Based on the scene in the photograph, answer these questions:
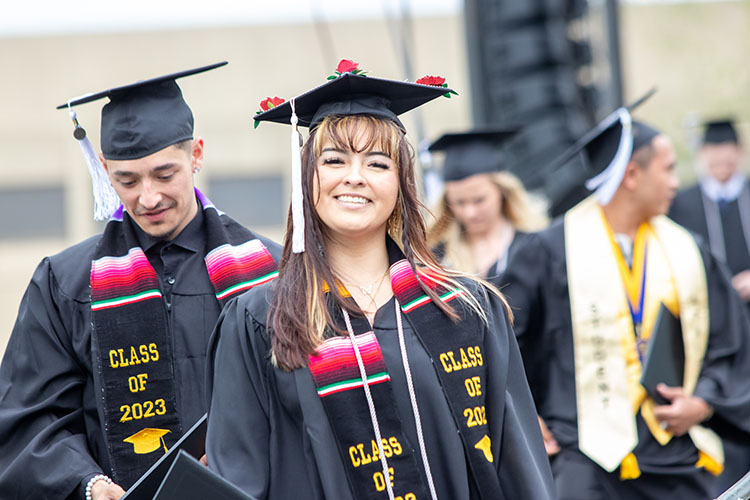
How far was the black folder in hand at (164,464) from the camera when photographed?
3.07 meters

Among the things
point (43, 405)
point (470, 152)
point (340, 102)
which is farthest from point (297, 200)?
point (470, 152)

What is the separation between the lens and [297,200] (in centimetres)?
292

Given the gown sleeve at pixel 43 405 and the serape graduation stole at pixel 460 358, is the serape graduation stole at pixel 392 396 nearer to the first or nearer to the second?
the serape graduation stole at pixel 460 358

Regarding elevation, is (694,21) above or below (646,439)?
above

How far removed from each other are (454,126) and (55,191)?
8084mm

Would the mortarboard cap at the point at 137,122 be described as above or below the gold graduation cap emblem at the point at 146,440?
above

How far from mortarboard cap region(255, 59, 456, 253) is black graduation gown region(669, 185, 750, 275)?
17.2 ft

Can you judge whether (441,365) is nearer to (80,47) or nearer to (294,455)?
(294,455)

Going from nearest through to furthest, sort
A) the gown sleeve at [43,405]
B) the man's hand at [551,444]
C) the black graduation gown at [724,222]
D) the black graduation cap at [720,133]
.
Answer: the gown sleeve at [43,405]
the man's hand at [551,444]
the black graduation gown at [724,222]
the black graduation cap at [720,133]

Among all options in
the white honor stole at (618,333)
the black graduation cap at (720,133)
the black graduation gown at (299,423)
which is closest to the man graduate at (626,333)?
the white honor stole at (618,333)

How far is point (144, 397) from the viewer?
3.57 m

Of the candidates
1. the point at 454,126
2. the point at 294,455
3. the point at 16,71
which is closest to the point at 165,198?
the point at 294,455

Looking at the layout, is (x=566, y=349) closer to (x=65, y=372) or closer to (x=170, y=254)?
(x=170, y=254)

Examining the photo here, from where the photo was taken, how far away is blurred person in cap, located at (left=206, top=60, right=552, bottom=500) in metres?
2.80
